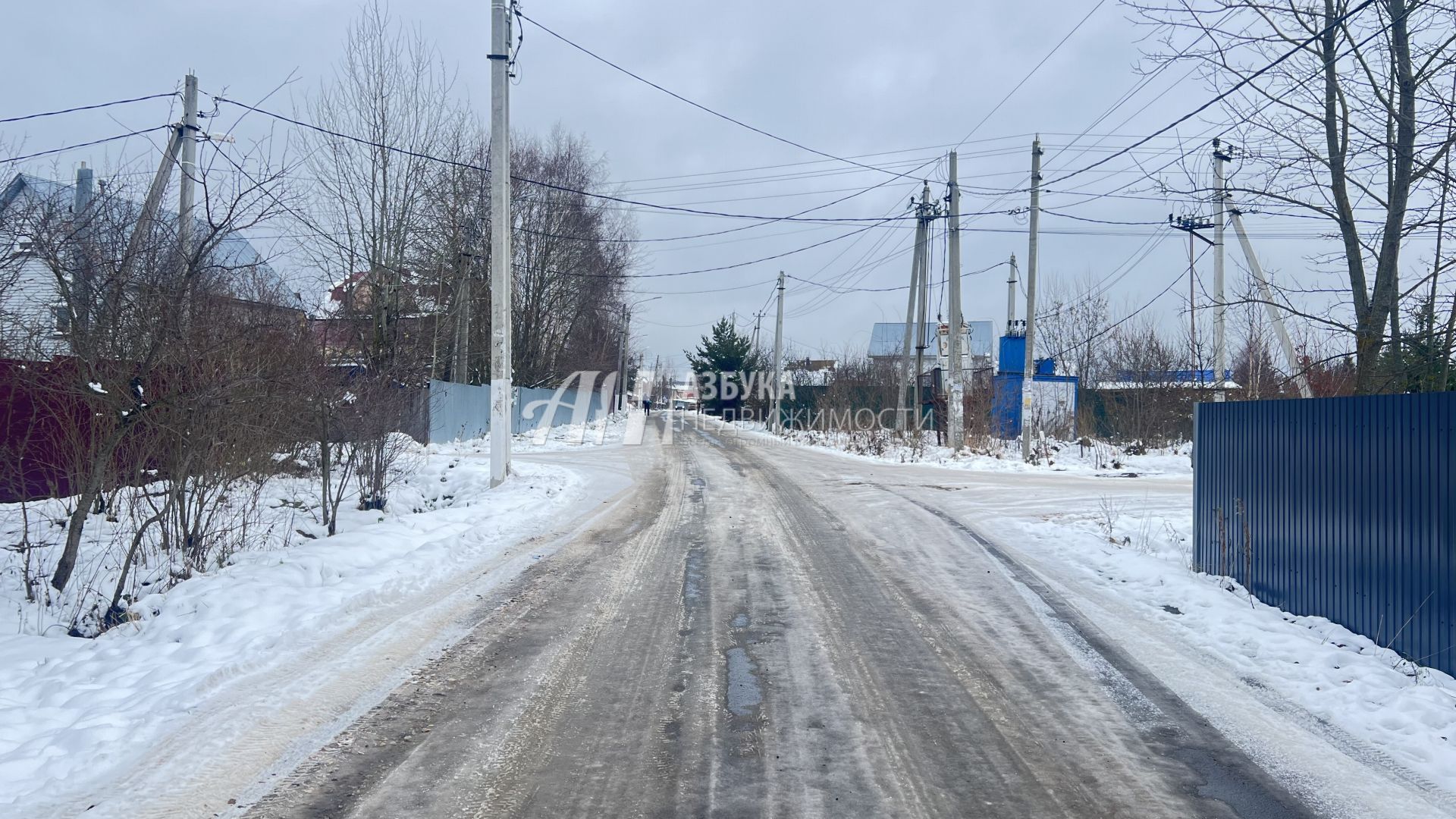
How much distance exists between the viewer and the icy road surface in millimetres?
3852

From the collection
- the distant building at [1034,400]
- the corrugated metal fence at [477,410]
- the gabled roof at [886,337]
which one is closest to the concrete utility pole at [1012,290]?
the distant building at [1034,400]

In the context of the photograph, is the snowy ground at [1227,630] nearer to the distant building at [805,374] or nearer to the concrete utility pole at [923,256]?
the concrete utility pole at [923,256]

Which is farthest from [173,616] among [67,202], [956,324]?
[956,324]

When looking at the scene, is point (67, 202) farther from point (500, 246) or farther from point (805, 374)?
point (805, 374)

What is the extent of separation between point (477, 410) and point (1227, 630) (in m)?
24.4

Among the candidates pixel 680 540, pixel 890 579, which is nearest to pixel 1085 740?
pixel 890 579

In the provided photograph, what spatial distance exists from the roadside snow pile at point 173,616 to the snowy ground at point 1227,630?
19.8 feet

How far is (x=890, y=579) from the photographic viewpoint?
8.48 metres

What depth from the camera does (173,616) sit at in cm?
625

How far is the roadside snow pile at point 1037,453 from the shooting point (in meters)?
23.0

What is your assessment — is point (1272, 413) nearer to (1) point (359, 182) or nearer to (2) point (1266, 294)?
(2) point (1266, 294)

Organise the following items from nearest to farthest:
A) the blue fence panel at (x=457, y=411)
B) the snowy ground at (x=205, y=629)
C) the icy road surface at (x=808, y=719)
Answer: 1. the icy road surface at (x=808, y=719)
2. the snowy ground at (x=205, y=629)
3. the blue fence panel at (x=457, y=411)

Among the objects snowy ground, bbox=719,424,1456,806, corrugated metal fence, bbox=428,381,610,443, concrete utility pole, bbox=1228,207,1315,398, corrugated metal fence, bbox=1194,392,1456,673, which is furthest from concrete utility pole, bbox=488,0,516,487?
concrete utility pole, bbox=1228,207,1315,398

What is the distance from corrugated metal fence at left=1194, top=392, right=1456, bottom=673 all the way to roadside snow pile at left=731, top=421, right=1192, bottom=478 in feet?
46.2
